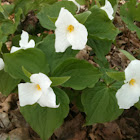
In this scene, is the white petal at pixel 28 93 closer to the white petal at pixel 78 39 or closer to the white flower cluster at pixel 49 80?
the white flower cluster at pixel 49 80

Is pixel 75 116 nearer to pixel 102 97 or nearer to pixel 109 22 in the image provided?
pixel 102 97

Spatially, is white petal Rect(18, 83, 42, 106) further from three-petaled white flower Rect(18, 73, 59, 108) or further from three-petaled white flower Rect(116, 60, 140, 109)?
three-petaled white flower Rect(116, 60, 140, 109)

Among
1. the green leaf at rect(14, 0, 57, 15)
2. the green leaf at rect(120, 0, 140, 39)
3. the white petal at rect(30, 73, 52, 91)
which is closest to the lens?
the white petal at rect(30, 73, 52, 91)

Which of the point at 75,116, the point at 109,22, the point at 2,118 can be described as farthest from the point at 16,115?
the point at 109,22

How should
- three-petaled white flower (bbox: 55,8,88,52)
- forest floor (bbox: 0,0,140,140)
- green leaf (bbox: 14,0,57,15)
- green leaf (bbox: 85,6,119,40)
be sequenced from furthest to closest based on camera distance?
green leaf (bbox: 14,0,57,15) → forest floor (bbox: 0,0,140,140) → green leaf (bbox: 85,6,119,40) → three-petaled white flower (bbox: 55,8,88,52)

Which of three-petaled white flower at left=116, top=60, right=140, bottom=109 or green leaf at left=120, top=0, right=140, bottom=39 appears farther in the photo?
green leaf at left=120, top=0, right=140, bottom=39

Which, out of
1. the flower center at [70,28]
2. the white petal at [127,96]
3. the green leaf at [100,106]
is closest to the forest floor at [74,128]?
the green leaf at [100,106]

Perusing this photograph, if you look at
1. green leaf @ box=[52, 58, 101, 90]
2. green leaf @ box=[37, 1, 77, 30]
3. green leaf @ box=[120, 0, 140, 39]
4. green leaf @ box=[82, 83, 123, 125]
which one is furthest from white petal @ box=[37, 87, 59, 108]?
green leaf @ box=[120, 0, 140, 39]
